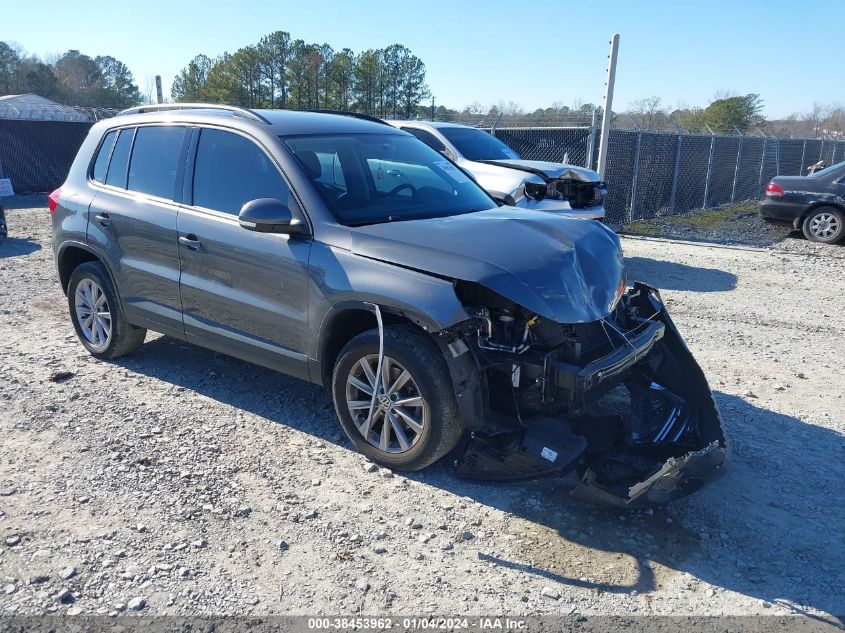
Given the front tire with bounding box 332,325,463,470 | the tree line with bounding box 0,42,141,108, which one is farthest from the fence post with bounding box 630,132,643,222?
the tree line with bounding box 0,42,141,108

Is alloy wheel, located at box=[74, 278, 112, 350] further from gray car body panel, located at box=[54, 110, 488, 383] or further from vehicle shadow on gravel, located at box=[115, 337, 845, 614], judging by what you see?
vehicle shadow on gravel, located at box=[115, 337, 845, 614]

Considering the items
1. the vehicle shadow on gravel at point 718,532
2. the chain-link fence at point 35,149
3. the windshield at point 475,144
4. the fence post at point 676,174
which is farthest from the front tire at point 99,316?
the chain-link fence at point 35,149

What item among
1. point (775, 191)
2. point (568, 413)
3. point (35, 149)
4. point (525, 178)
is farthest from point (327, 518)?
point (35, 149)

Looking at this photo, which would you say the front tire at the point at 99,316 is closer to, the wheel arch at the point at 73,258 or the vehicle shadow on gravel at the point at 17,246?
the wheel arch at the point at 73,258

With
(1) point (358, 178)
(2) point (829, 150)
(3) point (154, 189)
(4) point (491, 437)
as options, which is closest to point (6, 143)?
(3) point (154, 189)

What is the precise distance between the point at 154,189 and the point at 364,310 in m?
2.13

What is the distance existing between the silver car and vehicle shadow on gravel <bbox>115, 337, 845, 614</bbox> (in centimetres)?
490

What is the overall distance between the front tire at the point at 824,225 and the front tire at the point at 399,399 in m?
11.6

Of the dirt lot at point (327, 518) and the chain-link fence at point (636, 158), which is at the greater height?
the chain-link fence at point (636, 158)

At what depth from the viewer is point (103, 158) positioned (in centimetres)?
562

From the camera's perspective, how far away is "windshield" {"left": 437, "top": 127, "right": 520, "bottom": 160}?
34.2 feet

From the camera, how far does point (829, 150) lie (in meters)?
26.6

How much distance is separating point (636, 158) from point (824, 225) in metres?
3.82

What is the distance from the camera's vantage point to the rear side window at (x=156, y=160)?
5.03m
